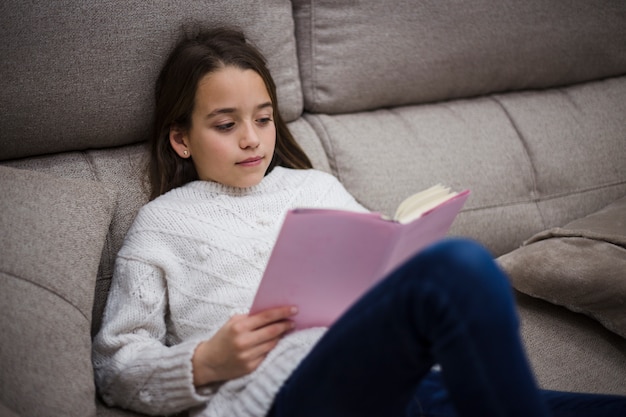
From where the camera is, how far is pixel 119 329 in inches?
49.3

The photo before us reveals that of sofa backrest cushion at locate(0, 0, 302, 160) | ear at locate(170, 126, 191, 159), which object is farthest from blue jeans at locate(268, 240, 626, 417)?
sofa backrest cushion at locate(0, 0, 302, 160)

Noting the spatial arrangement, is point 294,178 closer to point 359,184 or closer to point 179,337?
point 359,184

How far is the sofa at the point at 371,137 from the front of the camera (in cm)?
121

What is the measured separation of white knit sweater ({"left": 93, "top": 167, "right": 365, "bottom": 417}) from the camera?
1.14 metres

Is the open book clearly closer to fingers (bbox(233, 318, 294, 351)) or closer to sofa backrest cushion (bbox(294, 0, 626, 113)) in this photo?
fingers (bbox(233, 318, 294, 351))

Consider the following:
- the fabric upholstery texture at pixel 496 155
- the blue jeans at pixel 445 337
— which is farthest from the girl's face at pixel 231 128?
the blue jeans at pixel 445 337

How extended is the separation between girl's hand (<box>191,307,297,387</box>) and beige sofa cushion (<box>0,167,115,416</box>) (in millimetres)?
189

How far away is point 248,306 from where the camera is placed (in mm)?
1309

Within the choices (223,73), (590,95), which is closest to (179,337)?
(223,73)

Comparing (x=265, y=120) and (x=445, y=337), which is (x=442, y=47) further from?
(x=445, y=337)

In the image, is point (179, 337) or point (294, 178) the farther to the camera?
point (294, 178)

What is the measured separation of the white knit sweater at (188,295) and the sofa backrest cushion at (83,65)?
236 millimetres

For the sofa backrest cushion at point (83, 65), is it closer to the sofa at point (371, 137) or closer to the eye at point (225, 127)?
the sofa at point (371, 137)

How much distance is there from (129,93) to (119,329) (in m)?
0.53
